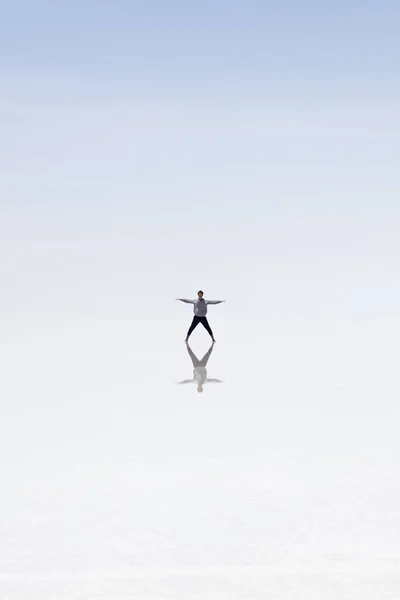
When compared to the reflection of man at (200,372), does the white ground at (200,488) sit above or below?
below

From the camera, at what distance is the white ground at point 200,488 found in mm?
9344

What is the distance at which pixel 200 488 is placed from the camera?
1278 cm

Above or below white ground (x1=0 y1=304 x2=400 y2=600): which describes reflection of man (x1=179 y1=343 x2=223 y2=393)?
above

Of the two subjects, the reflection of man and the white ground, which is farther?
the reflection of man

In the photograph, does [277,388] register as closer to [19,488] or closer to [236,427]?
[236,427]

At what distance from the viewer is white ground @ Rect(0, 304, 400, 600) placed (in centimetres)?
934

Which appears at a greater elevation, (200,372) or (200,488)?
(200,372)

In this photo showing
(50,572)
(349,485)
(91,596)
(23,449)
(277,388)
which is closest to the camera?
(91,596)

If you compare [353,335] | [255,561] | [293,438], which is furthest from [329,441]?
[353,335]

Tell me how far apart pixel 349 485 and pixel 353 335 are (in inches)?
1159

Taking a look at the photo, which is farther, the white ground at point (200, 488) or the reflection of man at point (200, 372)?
the reflection of man at point (200, 372)

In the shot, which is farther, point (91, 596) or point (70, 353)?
point (70, 353)

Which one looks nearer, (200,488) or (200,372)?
(200,488)

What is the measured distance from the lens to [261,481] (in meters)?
13.2
